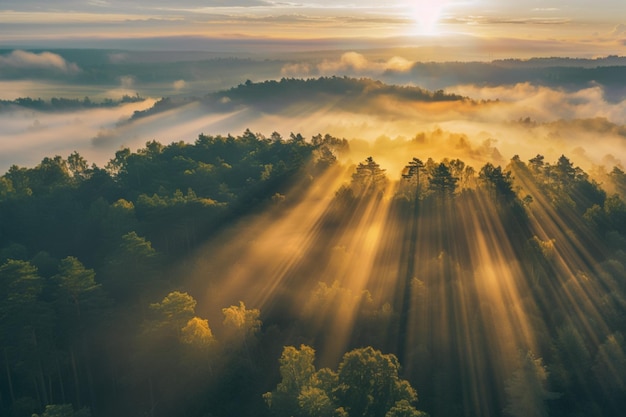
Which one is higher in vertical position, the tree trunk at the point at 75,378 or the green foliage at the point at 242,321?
the green foliage at the point at 242,321

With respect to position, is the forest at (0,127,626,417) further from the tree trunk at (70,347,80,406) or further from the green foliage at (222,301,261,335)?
the tree trunk at (70,347,80,406)

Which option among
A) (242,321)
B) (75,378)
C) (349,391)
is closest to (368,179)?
(242,321)

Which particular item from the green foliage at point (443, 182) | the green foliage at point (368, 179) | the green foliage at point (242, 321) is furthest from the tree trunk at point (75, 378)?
the green foliage at point (443, 182)

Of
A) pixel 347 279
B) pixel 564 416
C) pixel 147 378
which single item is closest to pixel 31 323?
pixel 147 378

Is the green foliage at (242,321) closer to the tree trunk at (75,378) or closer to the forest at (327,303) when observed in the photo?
the forest at (327,303)

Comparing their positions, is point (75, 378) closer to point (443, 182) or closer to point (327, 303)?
point (327, 303)

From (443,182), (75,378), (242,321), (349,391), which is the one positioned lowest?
(349,391)

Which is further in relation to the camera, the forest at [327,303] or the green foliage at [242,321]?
the green foliage at [242,321]

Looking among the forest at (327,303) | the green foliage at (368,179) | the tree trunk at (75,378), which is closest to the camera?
the forest at (327,303)

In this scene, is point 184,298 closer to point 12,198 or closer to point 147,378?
point 147,378

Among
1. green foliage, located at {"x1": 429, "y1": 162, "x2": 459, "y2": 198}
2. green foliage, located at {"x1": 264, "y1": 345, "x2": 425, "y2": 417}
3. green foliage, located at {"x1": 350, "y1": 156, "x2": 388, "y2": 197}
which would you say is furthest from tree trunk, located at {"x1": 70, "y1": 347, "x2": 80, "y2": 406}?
green foliage, located at {"x1": 429, "y1": 162, "x2": 459, "y2": 198}
